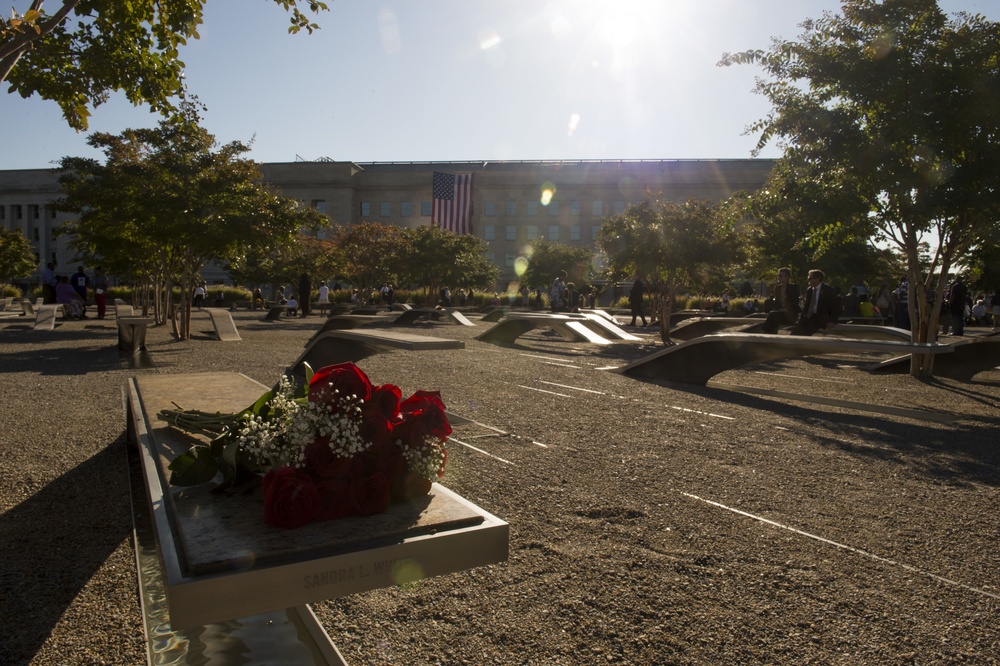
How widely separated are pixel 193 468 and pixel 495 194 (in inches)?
3180

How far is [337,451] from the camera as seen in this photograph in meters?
1.98

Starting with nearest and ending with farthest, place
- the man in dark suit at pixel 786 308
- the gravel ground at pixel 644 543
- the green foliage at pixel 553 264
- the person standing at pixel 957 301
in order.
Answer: the gravel ground at pixel 644 543
the man in dark suit at pixel 786 308
the person standing at pixel 957 301
the green foliage at pixel 553 264

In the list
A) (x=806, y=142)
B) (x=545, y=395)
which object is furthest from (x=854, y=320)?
(x=545, y=395)

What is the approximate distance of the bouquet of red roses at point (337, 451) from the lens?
6.47ft

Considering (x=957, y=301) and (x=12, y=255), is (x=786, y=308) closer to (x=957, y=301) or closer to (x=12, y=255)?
(x=957, y=301)

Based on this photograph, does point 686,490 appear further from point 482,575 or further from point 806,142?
point 806,142

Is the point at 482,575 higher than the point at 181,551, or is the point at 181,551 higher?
the point at 181,551

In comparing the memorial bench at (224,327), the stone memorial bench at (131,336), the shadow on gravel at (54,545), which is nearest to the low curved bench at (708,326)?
the memorial bench at (224,327)

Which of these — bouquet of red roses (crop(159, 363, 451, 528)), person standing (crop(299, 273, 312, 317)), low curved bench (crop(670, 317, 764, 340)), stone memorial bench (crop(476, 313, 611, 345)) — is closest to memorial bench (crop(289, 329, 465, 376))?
bouquet of red roses (crop(159, 363, 451, 528))

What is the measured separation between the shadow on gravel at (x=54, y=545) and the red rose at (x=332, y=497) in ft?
3.99

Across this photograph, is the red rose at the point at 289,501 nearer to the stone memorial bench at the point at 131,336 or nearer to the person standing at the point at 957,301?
the stone memorial bench at the point at 131,336

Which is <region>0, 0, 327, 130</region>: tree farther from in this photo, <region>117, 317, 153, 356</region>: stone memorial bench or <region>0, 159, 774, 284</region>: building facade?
<region>0, 159, 774, 284</region>: building facade

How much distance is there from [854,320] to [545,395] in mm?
18430

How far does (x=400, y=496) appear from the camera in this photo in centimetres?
215
